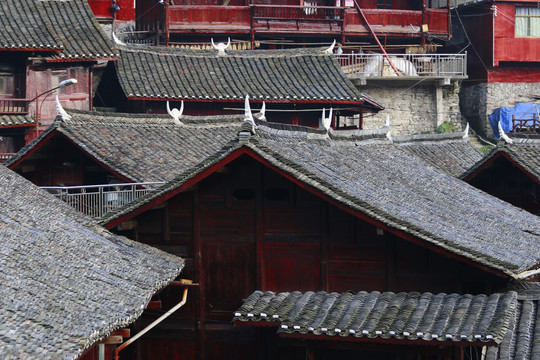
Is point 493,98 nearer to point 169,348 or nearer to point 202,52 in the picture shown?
point 202,52

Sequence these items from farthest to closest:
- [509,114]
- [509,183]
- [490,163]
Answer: [509,114] → [509,183] → [490,163]

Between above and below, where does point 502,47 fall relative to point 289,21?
below

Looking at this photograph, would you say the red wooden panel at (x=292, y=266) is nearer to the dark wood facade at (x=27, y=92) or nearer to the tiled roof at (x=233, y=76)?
the tiled roof at (x=233, y=76)

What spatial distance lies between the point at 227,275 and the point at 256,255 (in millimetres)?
625

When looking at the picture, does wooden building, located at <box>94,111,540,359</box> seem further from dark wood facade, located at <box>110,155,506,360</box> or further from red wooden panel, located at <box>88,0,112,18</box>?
red wooden panel, located at <box>88,0,112,18</box>

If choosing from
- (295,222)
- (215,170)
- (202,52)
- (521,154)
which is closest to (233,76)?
(202,52)

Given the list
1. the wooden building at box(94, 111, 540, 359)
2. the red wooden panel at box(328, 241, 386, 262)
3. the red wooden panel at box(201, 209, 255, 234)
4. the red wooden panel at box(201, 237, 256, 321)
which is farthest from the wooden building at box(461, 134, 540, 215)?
the red wooden panel at box(201, 237, 256, 321)

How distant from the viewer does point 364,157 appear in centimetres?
2330

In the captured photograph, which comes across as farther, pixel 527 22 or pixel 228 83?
pixel 527 22

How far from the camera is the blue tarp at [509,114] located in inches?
1854

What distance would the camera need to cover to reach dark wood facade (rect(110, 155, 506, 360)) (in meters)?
18.1

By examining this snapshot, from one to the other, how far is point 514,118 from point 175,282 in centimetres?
3121

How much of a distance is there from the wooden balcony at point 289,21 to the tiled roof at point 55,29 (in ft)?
23.6

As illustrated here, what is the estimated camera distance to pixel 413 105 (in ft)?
153
